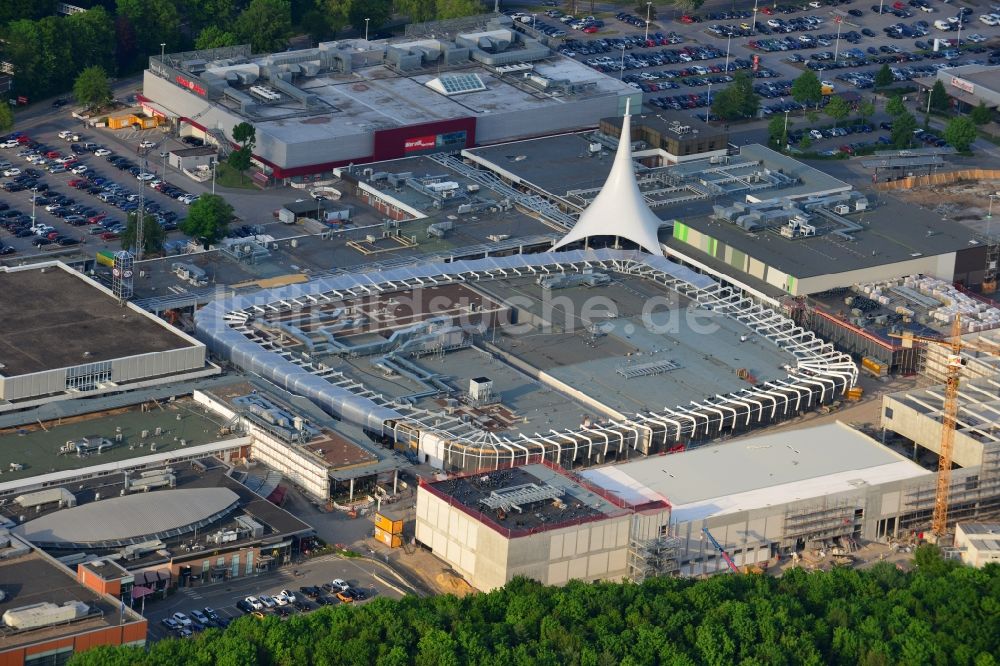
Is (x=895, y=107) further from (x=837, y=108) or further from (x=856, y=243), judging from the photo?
(x=856, y=243)

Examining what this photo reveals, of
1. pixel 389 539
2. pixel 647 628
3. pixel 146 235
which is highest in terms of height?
pixel 146 235

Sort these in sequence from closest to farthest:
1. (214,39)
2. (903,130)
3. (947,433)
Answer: (947,433) → (903,130) → (214,39)

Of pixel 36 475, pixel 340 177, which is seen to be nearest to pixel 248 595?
pixel 36 475

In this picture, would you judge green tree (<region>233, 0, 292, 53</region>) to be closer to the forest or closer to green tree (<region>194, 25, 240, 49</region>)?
green tree (<region>194, 25, 240, 49</region>)

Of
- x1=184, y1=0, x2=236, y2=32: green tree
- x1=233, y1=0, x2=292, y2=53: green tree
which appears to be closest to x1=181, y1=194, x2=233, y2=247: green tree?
x1=233, y1=0, x2=292, y2=53: green tree

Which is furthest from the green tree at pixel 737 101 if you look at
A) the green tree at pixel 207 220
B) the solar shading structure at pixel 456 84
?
the green tree at pixel 207 220

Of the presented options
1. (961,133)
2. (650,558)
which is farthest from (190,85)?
(650,558)

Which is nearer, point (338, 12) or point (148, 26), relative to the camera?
point (148, 26)

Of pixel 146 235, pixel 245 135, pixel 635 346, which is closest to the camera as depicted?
pixel 635 346
